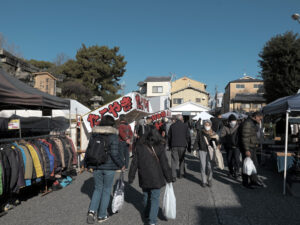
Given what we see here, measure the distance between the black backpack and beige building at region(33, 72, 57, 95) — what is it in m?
16.9

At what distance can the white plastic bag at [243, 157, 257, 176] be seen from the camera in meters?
5.81

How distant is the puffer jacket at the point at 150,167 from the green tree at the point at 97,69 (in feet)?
98.7

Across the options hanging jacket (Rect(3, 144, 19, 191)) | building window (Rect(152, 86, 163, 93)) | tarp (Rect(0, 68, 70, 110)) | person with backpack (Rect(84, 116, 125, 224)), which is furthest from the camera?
building window (Rect(152, 86, 163, 93))

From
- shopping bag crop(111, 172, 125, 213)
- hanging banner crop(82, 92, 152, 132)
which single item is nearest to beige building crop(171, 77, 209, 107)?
hanging banner crop(82, 92, 152, 132)

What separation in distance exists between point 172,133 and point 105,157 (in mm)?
3546

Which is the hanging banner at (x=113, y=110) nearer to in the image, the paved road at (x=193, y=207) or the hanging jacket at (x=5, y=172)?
the paved road at (x=193, y=207)

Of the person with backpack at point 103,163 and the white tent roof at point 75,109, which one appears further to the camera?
the white tent roof at point 75,109

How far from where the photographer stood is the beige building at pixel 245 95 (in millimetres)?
47250

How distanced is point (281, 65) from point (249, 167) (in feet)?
60.8

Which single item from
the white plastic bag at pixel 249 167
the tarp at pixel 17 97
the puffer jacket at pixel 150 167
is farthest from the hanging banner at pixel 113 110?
the puffer jacket at pixel 150 167

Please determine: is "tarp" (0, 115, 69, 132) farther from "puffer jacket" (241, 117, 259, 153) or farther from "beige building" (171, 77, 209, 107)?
"beige building" (171, 77, 209, 107)

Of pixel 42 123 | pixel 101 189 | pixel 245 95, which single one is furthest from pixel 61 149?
pixel 245 95

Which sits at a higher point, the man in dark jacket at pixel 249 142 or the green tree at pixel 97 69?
the green tree at pixel 97 69

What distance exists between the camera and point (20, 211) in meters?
4.60
